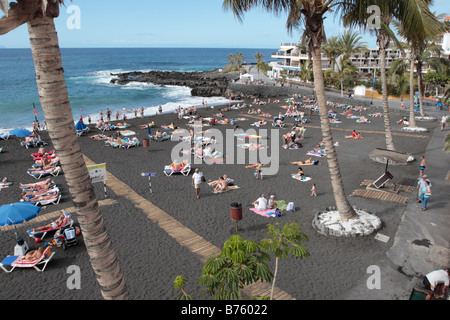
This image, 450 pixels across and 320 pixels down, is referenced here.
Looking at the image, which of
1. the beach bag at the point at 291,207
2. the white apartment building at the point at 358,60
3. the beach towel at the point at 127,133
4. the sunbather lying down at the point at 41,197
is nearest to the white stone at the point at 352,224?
the beach bag at the point at 291,207

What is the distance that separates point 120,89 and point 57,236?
2640 inches

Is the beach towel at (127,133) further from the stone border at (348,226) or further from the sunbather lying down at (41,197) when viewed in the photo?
the stone border at (348,226)

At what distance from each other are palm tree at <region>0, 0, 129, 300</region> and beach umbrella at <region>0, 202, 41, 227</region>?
7.55 metres

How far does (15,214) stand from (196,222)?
622 centimetres

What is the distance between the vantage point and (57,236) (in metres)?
11.1

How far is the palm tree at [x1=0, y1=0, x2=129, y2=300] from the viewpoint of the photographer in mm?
3797

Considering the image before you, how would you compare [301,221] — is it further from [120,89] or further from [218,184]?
[120,89]

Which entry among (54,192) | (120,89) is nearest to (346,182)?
(54,192)

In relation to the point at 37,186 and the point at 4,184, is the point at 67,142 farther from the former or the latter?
the point at 4,184

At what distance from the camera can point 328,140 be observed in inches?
416

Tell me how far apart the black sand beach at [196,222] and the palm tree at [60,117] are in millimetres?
4218

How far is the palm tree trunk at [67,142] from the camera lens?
3990mm

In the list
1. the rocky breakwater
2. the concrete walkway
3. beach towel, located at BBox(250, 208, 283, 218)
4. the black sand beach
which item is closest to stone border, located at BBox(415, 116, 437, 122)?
the black sand beach

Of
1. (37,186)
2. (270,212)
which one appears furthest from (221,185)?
(37,186)
